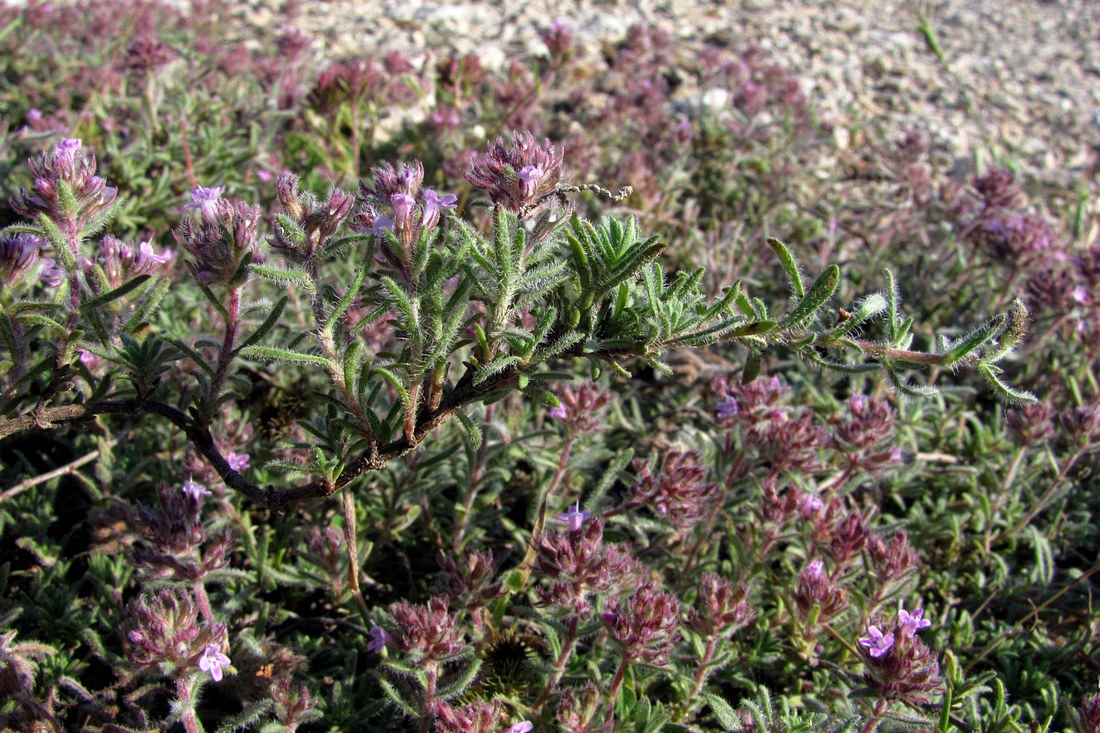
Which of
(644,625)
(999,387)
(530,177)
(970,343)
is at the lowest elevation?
(644,625)

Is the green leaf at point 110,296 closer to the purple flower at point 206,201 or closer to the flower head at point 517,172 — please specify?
the purple flower at point 206,201

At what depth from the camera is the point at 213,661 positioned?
2506 millimetres

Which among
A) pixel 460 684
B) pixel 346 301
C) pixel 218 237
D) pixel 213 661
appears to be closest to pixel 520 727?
pixel 460 684

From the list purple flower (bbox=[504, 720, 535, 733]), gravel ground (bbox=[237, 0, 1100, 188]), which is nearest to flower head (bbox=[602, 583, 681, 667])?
purple flower (bbox=[504, 720, 535, 733])

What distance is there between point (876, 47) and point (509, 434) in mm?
6008

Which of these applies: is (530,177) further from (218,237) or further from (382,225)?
(218,237)

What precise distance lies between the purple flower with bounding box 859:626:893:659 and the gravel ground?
4.43 m

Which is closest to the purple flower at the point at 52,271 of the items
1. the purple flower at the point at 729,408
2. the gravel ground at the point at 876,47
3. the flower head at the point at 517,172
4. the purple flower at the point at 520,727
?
the flower head at the point at 517,172

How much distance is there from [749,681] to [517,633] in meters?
0.85

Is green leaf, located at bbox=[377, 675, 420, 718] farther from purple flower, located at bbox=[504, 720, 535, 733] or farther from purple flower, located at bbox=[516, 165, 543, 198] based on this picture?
purple flower, located at bbox=[516, 165, 543, 198]

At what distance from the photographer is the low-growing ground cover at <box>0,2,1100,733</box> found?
206cm

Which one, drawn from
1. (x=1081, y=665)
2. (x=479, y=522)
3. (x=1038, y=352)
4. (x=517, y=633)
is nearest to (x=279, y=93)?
(x=479, y=522)

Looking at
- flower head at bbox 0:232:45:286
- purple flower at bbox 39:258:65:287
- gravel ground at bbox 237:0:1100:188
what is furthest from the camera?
gravel ground at bbox 237:0:1100:188

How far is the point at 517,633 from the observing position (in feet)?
10.6
